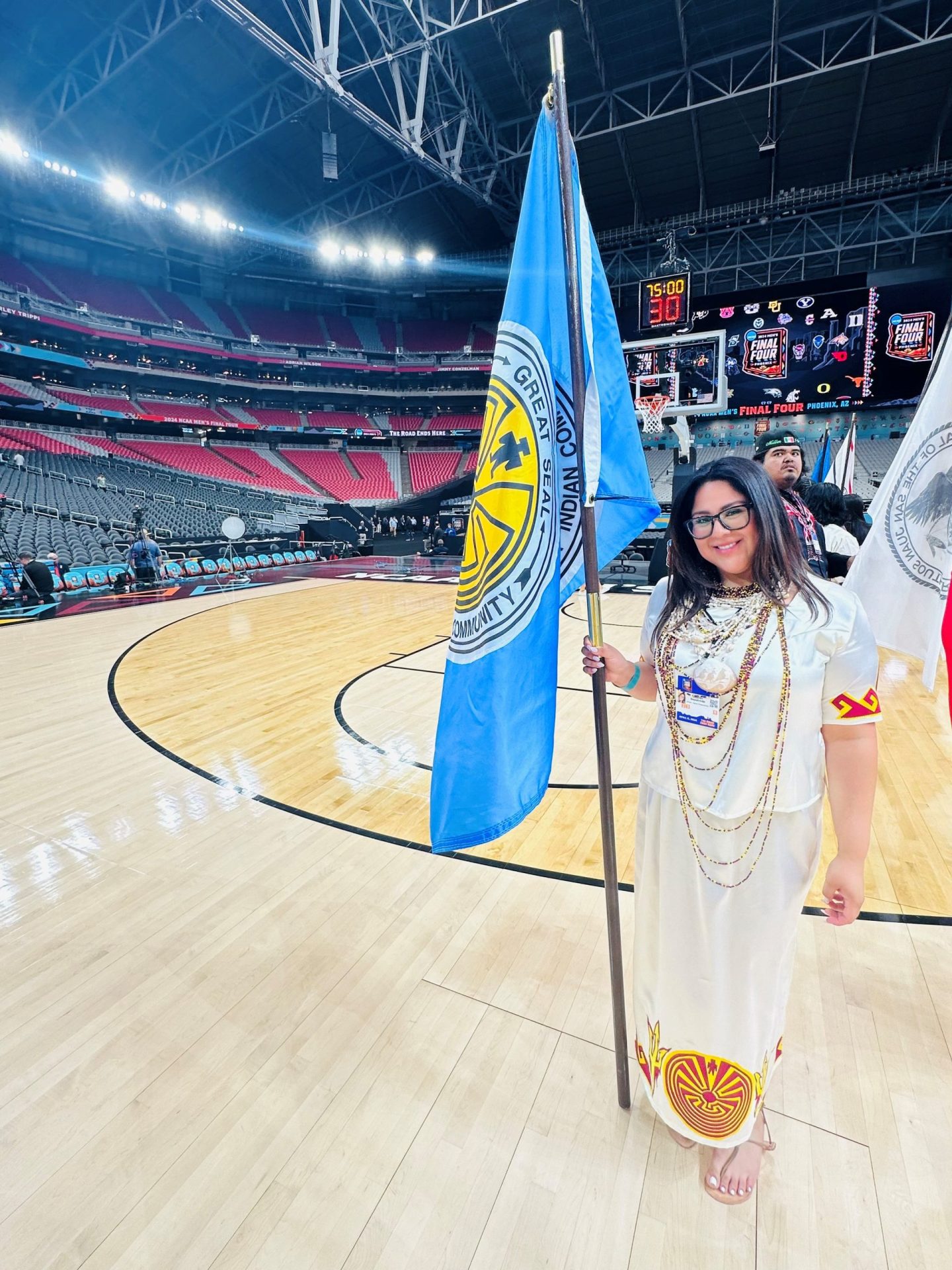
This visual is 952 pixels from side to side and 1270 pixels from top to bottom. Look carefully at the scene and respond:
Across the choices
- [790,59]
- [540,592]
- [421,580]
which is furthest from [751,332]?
[540,592]

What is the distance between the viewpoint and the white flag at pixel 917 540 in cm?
169

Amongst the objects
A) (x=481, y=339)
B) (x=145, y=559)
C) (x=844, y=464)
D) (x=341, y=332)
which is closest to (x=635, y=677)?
(x=844, y=464)

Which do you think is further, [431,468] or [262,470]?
[431,468]

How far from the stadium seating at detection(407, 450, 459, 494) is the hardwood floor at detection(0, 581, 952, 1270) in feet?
90.5

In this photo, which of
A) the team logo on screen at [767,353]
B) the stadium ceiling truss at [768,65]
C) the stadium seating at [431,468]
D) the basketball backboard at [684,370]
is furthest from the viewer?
the stadium seating at [431,468]

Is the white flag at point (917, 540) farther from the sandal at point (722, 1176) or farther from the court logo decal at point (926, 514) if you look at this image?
the sandal at point (722, 1176)

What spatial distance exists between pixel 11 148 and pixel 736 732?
972 inches

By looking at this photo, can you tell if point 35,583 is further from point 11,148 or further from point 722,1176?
point 11,148

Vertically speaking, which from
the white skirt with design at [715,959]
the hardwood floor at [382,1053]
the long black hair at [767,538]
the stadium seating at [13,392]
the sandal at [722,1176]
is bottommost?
the hardwood floor at [382,1053]

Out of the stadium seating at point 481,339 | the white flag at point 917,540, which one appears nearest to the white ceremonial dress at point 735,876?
the white flag at point 917,540

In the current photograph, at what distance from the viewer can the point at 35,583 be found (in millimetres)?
9836

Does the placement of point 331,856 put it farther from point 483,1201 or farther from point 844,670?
point 844,670

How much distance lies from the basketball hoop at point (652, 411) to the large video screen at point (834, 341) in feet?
21.3

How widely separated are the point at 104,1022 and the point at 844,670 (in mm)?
2313
